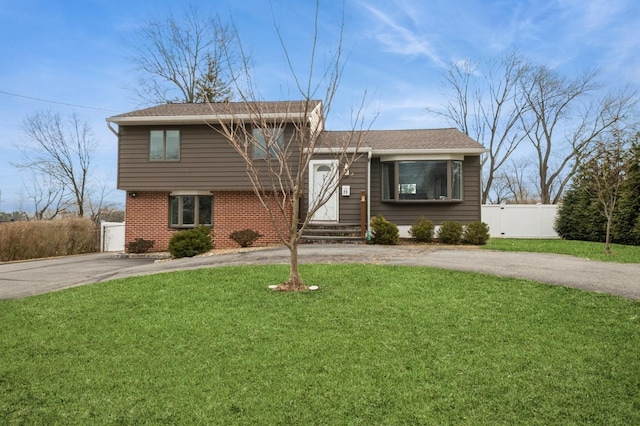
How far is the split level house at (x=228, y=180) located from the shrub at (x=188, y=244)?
3.01m

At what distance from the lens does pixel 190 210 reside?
1554 cm

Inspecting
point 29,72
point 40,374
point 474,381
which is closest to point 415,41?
point 474,381

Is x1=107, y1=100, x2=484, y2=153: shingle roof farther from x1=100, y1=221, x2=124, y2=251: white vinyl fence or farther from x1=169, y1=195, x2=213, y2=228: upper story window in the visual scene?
x1=100, y1=221, x2=124, y2=251: white vinyl fence

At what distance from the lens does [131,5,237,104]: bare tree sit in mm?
25016

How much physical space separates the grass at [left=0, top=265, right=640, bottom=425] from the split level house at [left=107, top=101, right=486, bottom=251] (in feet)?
29.0

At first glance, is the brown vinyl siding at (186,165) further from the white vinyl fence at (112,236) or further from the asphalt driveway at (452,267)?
the asphalt driveway at (452,267)

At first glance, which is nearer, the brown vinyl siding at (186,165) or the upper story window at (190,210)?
the brown vinyl siding at (186,165)

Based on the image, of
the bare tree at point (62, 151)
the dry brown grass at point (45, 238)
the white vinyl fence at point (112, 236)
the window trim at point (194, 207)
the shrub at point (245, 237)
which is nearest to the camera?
the shrub at point (245, 237)

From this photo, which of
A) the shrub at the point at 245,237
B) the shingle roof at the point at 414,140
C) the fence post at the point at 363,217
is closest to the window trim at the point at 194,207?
the shrub at the point at 245,237

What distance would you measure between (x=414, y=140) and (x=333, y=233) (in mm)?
5234

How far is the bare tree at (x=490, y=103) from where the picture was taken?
95.2 ft

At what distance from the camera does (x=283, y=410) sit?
308cm

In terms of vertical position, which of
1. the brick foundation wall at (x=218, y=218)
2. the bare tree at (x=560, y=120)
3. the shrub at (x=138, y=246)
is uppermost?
the bare tree at (x=560, y=120)

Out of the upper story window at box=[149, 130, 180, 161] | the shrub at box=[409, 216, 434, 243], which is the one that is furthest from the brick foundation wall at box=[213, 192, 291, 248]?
the shrub at box=[409, 216, 434, 243]
